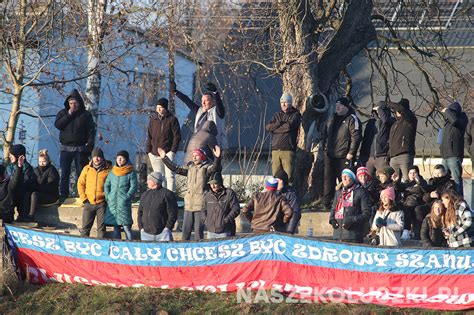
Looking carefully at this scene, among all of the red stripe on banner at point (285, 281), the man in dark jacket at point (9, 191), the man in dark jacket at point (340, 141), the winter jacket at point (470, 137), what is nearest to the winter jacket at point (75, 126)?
the man in dark jacket at point (9, 191)

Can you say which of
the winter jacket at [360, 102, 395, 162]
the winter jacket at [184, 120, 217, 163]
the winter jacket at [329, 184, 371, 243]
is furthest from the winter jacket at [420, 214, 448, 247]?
the winter jacket at [184, 120, 217, 163]

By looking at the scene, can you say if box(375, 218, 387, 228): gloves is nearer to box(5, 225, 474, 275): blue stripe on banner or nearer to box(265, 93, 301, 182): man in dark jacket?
box(5, 225, 474, 275): blue stripe on banner

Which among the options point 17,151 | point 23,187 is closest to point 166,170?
point 23,187

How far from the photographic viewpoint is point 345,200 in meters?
13.1

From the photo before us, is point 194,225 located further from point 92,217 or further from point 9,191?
point 9,191

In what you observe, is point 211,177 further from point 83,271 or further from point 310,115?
point 310,115

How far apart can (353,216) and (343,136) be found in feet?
8.76

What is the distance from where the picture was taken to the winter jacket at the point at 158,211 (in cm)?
1374

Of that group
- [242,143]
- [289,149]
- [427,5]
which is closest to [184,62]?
[242,143]

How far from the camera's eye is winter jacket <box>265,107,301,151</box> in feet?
49.8

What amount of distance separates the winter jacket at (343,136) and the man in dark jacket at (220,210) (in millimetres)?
2574

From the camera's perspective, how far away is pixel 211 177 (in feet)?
46.5

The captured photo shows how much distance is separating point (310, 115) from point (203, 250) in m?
4.80

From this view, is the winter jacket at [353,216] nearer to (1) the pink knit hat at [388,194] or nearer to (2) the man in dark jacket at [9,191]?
(1) the pink knit hat at [388,194]
